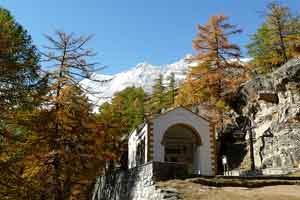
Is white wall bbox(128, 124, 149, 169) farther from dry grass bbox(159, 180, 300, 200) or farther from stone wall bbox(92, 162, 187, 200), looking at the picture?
dry grass bbox(159, 180, 300, 200)

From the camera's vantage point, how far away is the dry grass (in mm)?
8895

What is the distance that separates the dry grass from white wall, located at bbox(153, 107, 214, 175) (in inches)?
157

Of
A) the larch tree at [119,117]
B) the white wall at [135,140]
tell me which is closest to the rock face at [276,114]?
the white wall at [135,140]

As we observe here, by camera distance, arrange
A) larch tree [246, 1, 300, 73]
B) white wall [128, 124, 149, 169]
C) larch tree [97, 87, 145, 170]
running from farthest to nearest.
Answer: larch tree [246, 1, 300, 73] → larch tree [97, 87, 145, 170] → white wall [128, 124, 149, 169]

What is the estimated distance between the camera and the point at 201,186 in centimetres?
1015

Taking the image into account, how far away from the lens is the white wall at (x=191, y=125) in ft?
48.0

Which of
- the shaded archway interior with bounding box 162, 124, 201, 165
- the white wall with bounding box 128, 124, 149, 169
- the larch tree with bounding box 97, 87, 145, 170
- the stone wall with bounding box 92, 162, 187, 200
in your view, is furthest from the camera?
the shaded archway interior with bounding box 162, 124, 201, 165

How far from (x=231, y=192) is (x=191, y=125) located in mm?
5967

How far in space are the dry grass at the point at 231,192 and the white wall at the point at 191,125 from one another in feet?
13.1

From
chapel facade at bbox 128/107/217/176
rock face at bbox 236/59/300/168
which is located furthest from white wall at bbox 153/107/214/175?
rock face at bbox 236/59/300/168

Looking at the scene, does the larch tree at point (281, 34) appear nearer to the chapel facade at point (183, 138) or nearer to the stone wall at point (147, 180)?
the chapel facade at point (183, 138)

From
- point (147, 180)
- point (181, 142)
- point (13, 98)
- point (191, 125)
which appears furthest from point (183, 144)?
point (13, 98)

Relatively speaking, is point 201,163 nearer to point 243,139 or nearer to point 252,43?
point 243,139

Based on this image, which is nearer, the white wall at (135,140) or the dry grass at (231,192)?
the dry grass at (231,192)
